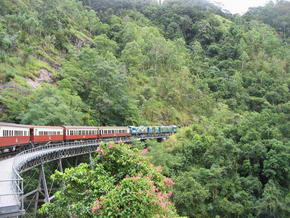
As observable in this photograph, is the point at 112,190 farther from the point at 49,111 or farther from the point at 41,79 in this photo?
the point at 41,79

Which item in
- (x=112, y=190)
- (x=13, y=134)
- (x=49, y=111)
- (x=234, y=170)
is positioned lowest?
(x=234, y=170)

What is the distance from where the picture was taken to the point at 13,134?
69.2 ft

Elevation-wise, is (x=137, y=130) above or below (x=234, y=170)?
above

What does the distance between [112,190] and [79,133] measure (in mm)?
22969

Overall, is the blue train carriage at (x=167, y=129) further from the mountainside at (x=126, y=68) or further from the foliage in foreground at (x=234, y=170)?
the foliage in foreground at (x=234, y=170)

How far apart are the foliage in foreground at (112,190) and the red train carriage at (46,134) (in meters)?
14.4

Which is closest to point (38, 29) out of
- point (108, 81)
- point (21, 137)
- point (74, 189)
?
point (108, 81)

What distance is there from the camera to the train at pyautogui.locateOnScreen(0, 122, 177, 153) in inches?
806

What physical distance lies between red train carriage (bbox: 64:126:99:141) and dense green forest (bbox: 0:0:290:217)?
2801 mm

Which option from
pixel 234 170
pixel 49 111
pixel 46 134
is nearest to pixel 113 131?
pixel 49 111

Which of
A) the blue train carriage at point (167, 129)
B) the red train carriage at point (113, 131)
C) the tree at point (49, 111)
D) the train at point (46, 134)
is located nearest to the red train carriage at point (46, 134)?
the train at point (46, 134)

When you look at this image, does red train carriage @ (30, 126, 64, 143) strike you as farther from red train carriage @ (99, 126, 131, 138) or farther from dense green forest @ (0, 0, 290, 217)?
red train carriage @ (99, 126, 131, 138)

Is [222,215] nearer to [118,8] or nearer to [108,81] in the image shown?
[108,81]

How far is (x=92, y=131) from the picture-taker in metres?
33.7
